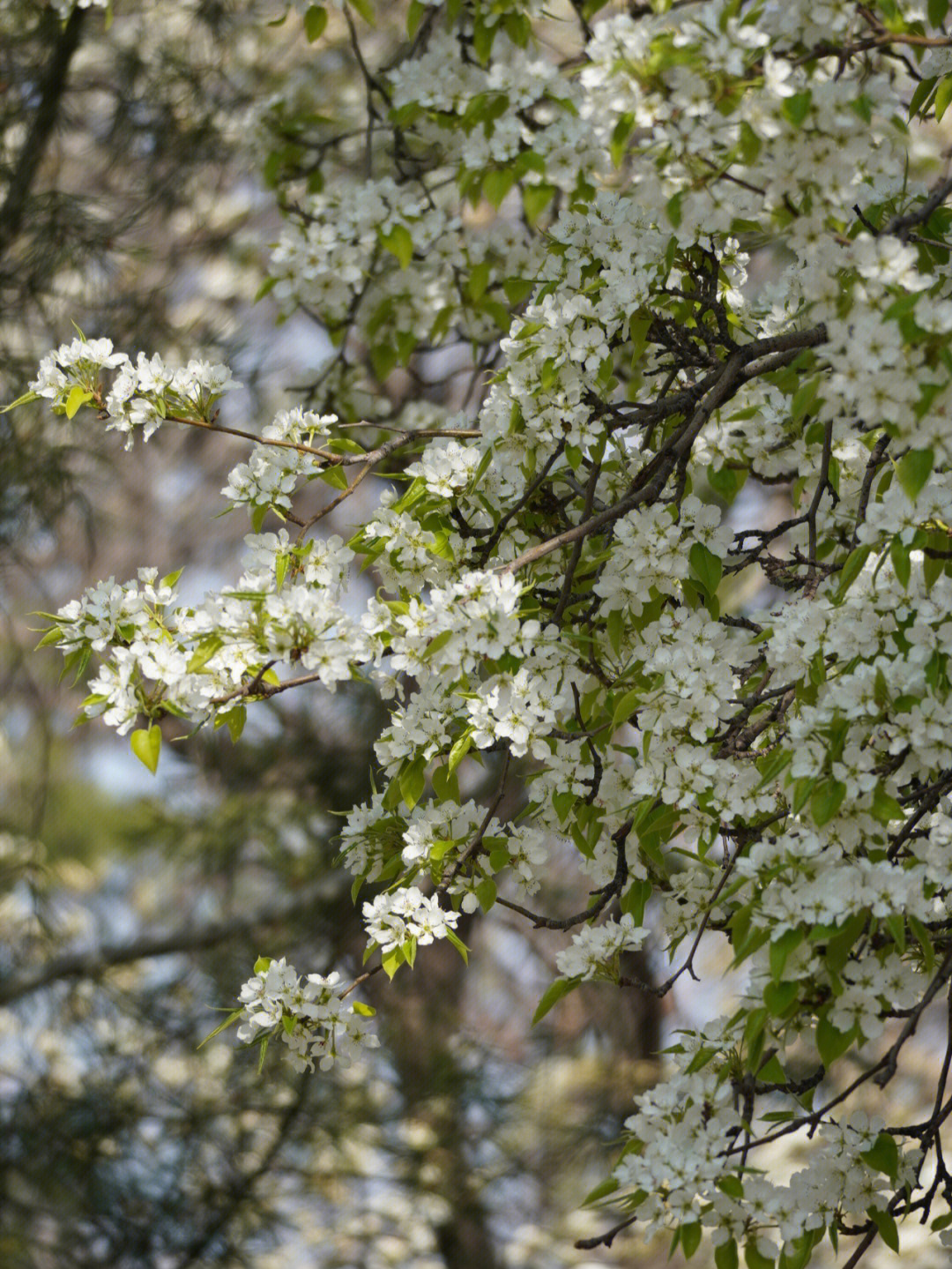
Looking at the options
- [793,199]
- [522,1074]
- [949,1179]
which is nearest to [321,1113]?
[522,1074]

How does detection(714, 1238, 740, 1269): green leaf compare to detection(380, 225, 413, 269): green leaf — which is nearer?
detection(714, 1238, 740, 1269): green leaf

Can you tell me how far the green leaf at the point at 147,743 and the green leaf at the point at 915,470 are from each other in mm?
492

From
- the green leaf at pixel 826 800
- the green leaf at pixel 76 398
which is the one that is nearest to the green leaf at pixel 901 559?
the green leaf at pixel 826 800

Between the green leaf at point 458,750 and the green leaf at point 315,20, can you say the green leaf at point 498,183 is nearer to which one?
the green leaf at point 315,20

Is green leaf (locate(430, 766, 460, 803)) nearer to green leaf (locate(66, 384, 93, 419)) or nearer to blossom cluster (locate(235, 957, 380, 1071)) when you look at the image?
blossom cluster (locate(235, 957, 380, 1071))

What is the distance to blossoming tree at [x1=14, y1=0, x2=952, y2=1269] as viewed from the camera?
0.76 metres

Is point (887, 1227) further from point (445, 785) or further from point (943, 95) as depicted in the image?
point (943, 95)

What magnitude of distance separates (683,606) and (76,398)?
1.66ft

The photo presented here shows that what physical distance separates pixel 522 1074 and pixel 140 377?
1535mm

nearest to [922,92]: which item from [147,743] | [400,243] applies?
[400,243]

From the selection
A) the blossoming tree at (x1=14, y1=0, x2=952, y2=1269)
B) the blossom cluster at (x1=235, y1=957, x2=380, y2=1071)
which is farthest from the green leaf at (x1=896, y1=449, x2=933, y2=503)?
the blossom cluster at (x1=235, y1=957, x2=380, y2=1071)

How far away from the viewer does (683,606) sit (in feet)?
3.35

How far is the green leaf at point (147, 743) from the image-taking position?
85 centimetres

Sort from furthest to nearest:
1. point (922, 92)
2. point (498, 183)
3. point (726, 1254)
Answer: point (498, 183) → point (922, 92) → point (726, 1254)
